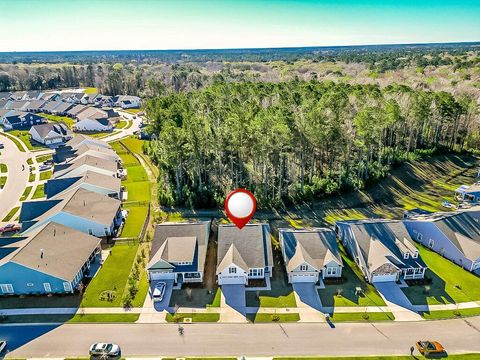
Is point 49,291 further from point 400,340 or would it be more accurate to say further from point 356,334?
point 400,340

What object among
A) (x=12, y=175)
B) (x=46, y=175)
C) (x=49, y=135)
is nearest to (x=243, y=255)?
(x=46, y=175)

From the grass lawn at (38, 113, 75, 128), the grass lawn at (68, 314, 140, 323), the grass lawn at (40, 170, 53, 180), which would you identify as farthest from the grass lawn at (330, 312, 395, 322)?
the grass lawn at (38, 113, 75, 128)

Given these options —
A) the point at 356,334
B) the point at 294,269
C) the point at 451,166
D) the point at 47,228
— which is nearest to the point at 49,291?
the point at 47,228

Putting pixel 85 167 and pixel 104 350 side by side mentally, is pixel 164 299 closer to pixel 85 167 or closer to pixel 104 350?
pixel 104 350

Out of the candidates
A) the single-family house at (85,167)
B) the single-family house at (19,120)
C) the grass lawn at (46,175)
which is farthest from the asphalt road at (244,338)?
the single-family house at (19,120)

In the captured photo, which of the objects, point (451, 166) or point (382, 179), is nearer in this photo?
point (382, 179)

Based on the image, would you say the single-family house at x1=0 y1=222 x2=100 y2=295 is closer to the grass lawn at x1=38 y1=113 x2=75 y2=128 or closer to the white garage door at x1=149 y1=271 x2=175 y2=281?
the white garage door at x1=149 y1=271 x2=175 y2=281

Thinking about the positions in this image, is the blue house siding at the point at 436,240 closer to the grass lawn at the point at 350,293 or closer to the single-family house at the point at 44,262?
the grass lawn at the point at 350,293
